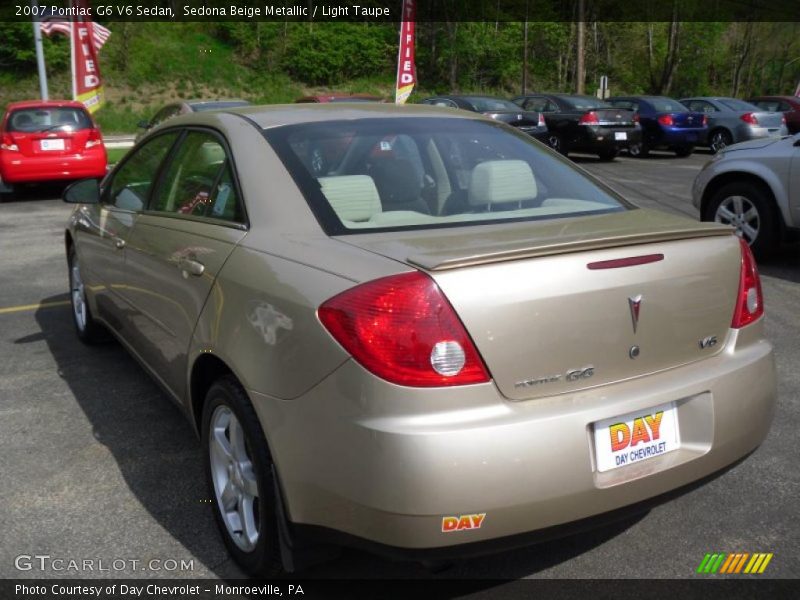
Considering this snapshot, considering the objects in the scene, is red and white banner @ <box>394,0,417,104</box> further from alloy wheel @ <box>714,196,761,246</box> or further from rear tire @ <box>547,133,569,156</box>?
alloy wheel @ <box>714,196,761,246</box>

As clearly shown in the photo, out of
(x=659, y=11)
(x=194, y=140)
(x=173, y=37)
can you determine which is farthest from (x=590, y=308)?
(x=659, y=11)

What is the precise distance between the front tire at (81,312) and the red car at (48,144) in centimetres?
870

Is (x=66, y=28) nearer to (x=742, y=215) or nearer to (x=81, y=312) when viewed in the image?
(x=81, y=312)

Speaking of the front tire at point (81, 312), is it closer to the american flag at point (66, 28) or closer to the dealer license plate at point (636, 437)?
the dealer license plate at point (636, 437)

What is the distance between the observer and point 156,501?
3.18 meters

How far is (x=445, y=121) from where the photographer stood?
Answer: 340cm

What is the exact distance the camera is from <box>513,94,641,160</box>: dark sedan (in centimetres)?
1869

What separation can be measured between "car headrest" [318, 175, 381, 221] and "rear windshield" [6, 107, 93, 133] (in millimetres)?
12119

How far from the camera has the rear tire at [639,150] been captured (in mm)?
19872

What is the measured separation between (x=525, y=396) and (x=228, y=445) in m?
1.10

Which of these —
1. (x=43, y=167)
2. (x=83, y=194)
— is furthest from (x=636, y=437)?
(x=43, y=167)

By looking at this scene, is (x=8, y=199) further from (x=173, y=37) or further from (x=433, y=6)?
(x=433, y=6)

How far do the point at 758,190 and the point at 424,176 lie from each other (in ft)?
17.0

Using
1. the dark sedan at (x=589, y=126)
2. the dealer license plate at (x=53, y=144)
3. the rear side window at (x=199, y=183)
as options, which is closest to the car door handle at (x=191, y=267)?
the rear side window at (x=199, y=183)
